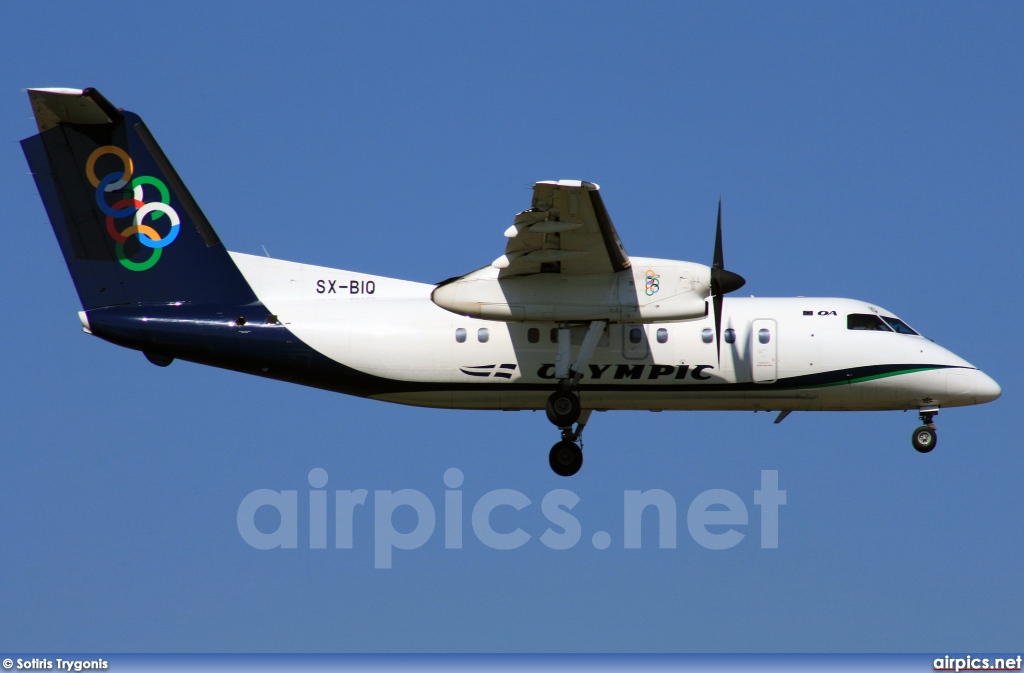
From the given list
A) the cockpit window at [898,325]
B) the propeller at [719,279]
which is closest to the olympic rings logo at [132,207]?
the propeller at [719,279]

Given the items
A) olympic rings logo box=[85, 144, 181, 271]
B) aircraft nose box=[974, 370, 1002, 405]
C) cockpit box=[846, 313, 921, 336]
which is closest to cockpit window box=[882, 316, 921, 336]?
cockpit box=[846, 313, 921, 336]

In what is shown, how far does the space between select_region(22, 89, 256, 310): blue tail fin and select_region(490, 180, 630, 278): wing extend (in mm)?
4631

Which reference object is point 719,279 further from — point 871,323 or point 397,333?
point 397,333

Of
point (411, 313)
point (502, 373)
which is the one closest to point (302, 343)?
point (411, 313)

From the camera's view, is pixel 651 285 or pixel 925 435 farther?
pixel 925 435

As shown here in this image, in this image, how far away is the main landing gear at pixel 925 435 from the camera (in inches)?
808

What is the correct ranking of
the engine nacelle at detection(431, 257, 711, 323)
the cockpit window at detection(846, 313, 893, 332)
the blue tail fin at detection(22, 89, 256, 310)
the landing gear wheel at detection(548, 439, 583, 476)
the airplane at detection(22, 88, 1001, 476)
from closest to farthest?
the engine nacelle at detection(431, 257, 711, 323) → the airplane at detection(22, 88, 1001, 476) → the blue tail fin at detection(22, 89, 256, 310) → the landing gear wheel at detection(548, 439, 583, 476) → the cockpit window at detection(846, 313, 893, 332)

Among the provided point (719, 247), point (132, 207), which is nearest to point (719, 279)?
point (719, 247)

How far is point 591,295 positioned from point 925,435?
626 centimetres

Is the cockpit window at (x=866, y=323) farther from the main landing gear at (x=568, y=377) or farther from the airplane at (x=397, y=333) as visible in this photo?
the main landing gear at (x=568, y=377)

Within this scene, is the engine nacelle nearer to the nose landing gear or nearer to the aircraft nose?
the nose landing gear

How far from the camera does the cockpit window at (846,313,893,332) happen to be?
20250 mm

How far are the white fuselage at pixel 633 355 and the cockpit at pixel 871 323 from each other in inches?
3.7

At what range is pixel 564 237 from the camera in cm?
1784
